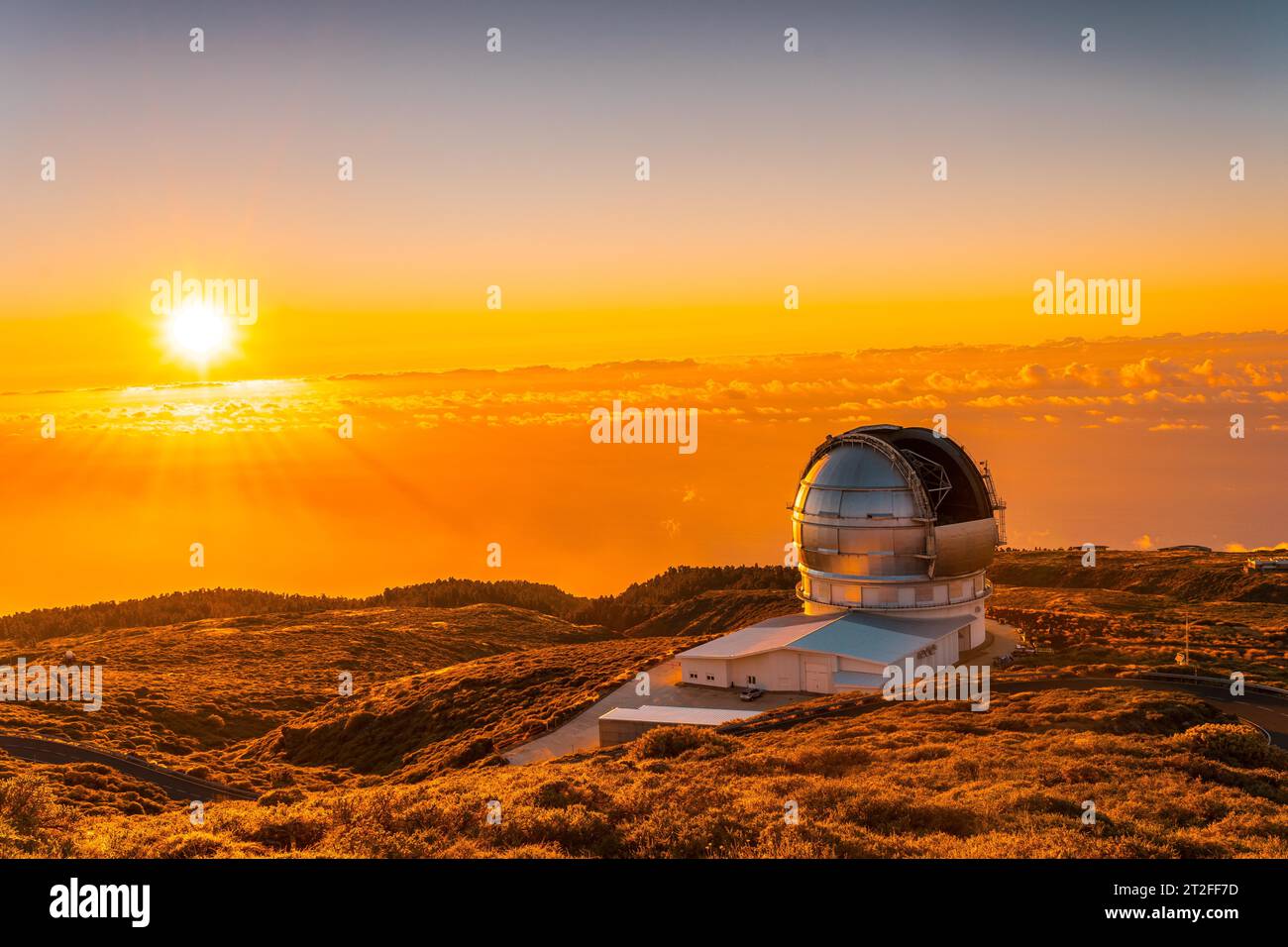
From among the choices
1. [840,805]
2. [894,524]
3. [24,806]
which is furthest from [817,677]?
[24,806]

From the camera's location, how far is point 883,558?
40.2m

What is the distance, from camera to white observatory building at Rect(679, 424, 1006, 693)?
37.5m

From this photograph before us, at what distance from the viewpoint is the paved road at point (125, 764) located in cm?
3241

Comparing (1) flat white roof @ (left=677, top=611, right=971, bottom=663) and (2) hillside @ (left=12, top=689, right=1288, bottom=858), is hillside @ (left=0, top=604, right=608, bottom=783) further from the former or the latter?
(2) hillside @ (left=12, top=689, right=1288, bottom=858)

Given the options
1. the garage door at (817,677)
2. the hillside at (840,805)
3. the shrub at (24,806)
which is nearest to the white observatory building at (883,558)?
the garage door at (817,677)

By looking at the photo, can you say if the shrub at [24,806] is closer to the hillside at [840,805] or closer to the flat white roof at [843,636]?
the hillside at [840,805]

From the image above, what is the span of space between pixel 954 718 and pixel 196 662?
52.6 metres

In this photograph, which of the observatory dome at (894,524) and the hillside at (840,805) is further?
the observatory dome at (894,524)

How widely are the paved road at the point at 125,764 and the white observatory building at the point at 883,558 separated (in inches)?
684

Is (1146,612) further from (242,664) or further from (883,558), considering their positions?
(242,664)
